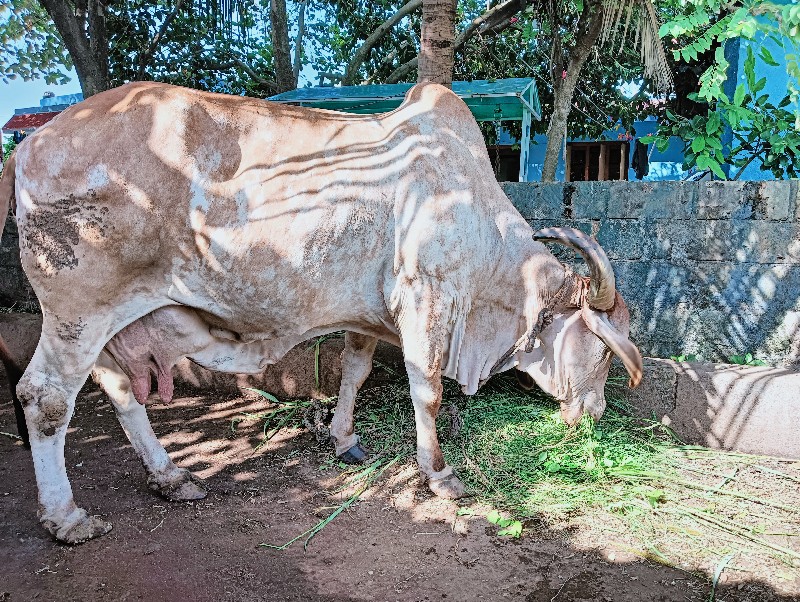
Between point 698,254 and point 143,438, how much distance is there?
11.7 ft

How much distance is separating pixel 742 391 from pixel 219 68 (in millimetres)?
8766

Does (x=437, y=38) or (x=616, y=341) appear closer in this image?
(x=616, y=341)

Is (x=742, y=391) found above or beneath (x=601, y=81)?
beneath

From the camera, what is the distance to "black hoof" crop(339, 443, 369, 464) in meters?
3.49

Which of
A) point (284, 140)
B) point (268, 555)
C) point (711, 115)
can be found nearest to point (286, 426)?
point (268, 555)

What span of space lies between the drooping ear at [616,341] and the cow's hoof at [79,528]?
2323mm

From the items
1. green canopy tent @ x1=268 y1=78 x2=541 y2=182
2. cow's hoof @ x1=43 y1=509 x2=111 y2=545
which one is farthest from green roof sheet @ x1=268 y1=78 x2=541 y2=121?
cow's hoof @ x1=43 y1=509 x2=111 y2=545

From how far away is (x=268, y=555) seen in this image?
2664mm

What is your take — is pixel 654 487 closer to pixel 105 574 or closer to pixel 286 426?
pixel 286 426

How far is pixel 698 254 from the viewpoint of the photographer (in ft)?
14.4

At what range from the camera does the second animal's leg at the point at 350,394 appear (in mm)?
3523

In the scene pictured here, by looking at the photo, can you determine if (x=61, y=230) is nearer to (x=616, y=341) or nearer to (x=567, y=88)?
(x=616, y=341)

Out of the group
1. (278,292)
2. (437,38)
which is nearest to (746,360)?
(437,38)

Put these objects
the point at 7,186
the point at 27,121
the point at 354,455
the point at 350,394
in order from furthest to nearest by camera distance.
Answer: the point at 27,121 → the point at 350,394 → the point at 354,455 → the point at 7,186
